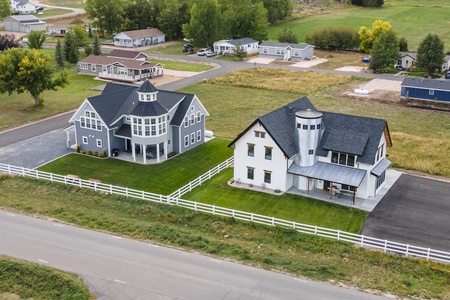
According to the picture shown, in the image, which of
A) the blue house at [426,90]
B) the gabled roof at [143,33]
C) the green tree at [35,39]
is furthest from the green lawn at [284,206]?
the gabled roof at [143,33]

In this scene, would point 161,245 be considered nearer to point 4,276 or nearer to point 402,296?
point 4,276

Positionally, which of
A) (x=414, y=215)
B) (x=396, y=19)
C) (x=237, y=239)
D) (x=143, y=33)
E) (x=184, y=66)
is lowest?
(x=237, y=239)

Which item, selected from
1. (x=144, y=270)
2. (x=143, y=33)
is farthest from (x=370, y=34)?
(x=144, y=270)

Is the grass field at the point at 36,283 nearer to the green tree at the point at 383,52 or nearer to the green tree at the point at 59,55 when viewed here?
the green tree at the point at 59,55

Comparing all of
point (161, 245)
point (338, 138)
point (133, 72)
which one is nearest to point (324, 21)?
point (133, 72)

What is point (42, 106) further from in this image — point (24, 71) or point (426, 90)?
point (426, 90)
